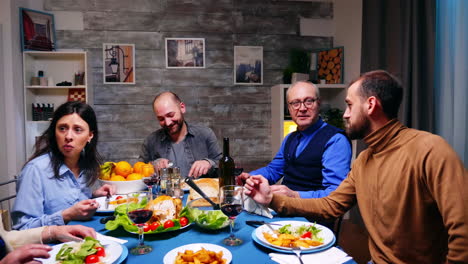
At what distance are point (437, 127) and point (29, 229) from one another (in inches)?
106

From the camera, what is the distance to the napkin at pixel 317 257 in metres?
1.01

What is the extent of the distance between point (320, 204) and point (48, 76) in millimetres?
3540

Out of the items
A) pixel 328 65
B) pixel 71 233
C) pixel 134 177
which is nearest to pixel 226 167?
pixel 134 177

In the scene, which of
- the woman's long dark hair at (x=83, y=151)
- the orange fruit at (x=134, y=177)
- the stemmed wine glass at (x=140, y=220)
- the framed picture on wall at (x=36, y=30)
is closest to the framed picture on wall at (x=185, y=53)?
the framed picture on wall at (x=36, y=30)

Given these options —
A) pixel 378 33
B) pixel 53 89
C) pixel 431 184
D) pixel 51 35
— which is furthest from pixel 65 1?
pixel 431 184

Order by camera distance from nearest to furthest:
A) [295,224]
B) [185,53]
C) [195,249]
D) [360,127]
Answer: [195,249], [295,224], [360,127], [185,53]

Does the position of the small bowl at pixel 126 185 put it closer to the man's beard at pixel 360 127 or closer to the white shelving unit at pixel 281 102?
the man's beard at pixel 360 127

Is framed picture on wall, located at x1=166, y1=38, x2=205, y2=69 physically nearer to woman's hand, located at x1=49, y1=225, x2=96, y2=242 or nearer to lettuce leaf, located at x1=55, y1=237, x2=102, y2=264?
woman's hand, located at x1=49, y1=225, x2=96, y2=242

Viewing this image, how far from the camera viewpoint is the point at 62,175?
1.62 meters

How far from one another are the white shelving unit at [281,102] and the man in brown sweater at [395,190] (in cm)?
226

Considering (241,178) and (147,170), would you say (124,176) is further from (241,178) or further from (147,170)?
(241,178)

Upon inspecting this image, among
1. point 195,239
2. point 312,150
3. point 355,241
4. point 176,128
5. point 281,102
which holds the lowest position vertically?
point 355,241

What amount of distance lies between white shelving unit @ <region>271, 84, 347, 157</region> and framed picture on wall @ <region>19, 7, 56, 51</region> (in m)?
2.60

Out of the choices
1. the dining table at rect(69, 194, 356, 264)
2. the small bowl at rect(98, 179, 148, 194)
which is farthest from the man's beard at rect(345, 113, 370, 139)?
the small bowl at rect(98, 179, 148, 194)
